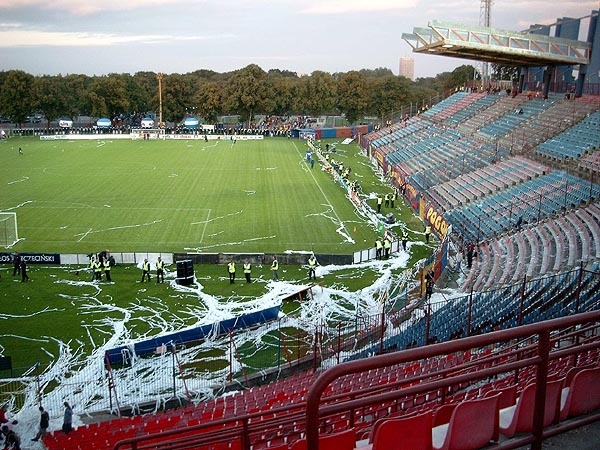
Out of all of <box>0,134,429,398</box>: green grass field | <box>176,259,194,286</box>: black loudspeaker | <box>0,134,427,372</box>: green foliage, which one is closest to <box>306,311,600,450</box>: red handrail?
<box>0,134,427,372</box>: green foliage

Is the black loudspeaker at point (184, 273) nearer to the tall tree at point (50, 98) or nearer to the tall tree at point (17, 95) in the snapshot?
the tall tree at point (17, 95)

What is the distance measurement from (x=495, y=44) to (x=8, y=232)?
105 feet

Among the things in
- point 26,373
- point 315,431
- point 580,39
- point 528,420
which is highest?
point 580,39

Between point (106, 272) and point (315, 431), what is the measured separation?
24.2 meters

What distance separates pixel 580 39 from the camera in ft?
157

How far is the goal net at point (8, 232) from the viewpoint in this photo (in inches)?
1270

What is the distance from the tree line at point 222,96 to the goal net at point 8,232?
2960 inches

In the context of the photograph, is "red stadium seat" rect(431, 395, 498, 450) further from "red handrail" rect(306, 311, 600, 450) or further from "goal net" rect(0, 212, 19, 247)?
"goal net" rect(0, 212, 19, 247)

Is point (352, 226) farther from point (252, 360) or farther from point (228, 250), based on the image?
point (252, 360)

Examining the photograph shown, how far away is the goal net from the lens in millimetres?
32250

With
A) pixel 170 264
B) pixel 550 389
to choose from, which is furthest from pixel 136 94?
pixel 550 389

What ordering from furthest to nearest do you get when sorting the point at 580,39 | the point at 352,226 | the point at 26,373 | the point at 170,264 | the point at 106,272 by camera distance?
the point at 580,39, the point at 352,226, the point at 170,264, the point at 106,272, the point at 26,373

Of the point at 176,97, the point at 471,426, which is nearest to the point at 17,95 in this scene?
the point at 176,97

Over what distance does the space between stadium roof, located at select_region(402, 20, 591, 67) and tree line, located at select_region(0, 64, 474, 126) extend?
6249cm
